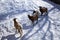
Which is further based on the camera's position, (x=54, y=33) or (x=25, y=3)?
(x=25, y=3)

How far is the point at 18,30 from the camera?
22.4 ft

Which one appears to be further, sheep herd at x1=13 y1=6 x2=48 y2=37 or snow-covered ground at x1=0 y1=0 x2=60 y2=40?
snow-covered ground at x1=0 y1=0 x2=60 y2=40

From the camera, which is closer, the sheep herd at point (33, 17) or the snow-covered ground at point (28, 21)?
the sheep herd at point (33, 17)

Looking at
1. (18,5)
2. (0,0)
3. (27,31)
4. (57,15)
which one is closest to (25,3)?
(18,5)

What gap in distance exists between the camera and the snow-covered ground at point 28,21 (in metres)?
6.98

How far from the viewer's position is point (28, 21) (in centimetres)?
810

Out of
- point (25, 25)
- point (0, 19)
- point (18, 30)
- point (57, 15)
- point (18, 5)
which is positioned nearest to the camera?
point (18, 30)

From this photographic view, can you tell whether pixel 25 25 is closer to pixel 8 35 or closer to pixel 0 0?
pixel 8 35

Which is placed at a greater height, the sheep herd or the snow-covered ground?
the sheep herd

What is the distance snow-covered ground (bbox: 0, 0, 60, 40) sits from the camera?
275 inches

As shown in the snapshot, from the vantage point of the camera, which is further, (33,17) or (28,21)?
(28,21)

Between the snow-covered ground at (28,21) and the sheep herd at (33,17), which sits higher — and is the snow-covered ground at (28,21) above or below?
below

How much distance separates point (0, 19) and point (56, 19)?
2.78m

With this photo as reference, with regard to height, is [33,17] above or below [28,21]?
above
